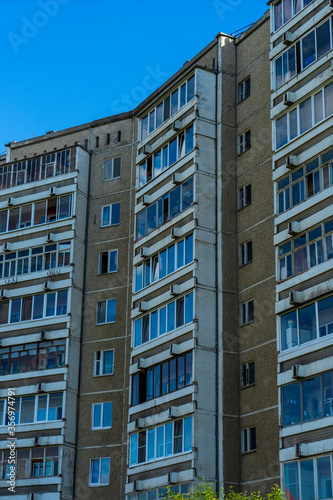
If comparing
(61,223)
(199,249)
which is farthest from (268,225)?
(61,223)

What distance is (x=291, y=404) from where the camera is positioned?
111 ft

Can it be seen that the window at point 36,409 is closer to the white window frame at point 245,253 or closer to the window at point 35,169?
the white window frame at point 245,253

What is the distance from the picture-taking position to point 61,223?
51.1 metres

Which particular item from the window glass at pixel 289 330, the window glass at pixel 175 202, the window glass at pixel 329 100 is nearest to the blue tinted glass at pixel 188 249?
the window glass at pixel 175 202

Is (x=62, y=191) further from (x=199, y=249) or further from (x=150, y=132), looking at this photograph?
(x=199, y=249)

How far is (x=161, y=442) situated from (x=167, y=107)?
17.6m

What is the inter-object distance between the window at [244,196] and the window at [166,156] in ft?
11.2

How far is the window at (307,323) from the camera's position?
32969 mm

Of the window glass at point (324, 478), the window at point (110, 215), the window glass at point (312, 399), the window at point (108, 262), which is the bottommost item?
the window glass at point (324, 478)

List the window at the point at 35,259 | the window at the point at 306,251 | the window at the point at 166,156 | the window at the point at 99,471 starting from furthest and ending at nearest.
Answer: the window at the point at 35,259 → the window at the point at 99,471 → the window at the point at 166,156 → the window at the point at 306,251

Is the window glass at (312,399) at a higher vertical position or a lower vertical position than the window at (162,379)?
lower

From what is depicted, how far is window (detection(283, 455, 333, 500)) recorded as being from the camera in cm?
3078

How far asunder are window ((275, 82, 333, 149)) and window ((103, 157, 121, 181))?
15080 millimetres

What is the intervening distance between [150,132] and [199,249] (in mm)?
9389
